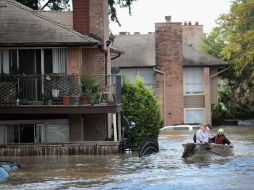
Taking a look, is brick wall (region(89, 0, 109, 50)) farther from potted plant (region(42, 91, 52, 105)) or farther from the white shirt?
the white shirt

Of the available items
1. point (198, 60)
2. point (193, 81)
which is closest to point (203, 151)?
point (193, 81)

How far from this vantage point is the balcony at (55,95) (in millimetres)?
31984

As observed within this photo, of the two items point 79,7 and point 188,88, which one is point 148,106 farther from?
point 188,88

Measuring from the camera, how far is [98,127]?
3481 centimetres

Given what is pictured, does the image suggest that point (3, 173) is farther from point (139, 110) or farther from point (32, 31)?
point (139, 110)

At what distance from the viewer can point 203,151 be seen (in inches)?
1222

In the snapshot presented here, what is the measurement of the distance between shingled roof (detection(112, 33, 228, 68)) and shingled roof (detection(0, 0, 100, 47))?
84.5 ft

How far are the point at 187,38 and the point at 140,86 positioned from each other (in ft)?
212

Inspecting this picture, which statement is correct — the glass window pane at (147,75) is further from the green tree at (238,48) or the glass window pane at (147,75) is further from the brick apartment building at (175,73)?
the green tree at (238,48)

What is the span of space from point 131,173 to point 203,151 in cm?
618

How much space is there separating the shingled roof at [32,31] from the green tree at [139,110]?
11.6ft

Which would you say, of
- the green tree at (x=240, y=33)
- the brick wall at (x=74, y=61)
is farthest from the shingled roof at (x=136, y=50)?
→ the brick wall at (x=74, y=61)

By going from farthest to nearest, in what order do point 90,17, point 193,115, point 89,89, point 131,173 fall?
point 193,115, point 90,17, point 89,89, point 131,173

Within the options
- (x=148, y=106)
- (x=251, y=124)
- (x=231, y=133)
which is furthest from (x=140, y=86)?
(x=251, y=124)
